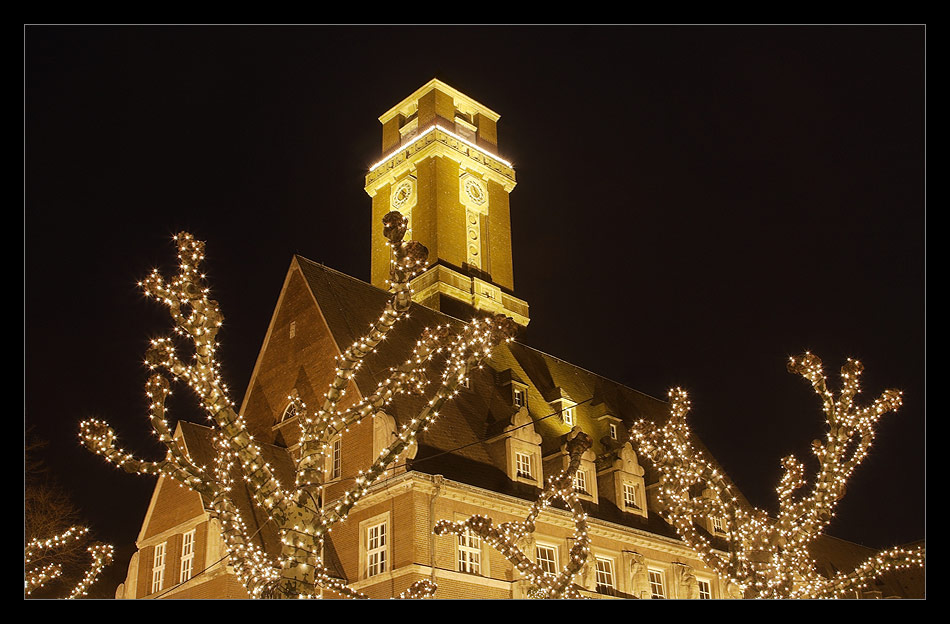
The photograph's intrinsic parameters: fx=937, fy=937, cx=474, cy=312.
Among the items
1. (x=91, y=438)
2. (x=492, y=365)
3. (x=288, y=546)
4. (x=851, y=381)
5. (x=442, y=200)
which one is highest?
(x=442, y=200)

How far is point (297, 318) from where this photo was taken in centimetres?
3234

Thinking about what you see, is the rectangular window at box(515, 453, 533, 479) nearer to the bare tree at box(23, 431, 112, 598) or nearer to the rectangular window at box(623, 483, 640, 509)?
the rectangular window at box(623, 483, 640, 509)

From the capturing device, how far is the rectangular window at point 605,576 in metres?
29.5

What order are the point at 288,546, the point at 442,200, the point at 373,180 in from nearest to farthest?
the point at 288,546, the point at 442,200, the point at 373,180

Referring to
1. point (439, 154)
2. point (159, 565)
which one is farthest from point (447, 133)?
point (159, 565)

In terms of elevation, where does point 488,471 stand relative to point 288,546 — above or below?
above

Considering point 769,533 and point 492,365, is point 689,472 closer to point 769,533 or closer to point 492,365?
point 769,533

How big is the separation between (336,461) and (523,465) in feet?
19.7

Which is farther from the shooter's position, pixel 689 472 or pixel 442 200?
pixel 442 200

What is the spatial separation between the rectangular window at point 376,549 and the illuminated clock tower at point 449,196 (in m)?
19.3

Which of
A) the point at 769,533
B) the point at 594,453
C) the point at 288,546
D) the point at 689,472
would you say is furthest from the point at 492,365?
the point at 288,546

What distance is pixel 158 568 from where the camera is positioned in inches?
1087

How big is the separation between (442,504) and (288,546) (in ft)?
35.4

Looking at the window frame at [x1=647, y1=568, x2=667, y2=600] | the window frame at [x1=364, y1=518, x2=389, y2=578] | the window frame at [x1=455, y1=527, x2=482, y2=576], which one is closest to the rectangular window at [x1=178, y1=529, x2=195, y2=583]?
the window frame at [x1=364, y1=518, x2=389, y2=578]
